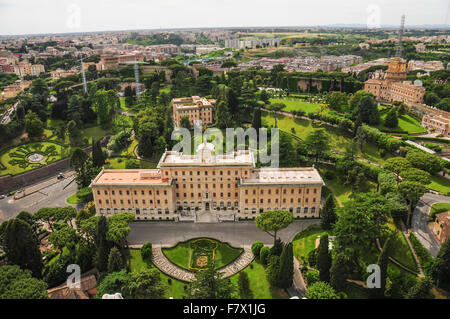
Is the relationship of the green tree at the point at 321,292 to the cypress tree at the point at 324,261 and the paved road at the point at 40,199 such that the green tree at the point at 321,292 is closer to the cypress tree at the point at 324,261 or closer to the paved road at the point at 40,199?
the cypress tree at the point at 324,261

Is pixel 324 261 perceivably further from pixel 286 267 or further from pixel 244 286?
pixel 244 286

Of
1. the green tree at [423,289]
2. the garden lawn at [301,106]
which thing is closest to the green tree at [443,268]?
the green tree at [423,289]

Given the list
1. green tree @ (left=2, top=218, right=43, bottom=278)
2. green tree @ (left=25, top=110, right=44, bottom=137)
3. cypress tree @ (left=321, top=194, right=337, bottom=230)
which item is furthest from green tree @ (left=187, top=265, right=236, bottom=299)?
green tree @ (left=25, top=110, right=44, bottom=137)

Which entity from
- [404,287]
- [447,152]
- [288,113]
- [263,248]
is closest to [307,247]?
[263,248]

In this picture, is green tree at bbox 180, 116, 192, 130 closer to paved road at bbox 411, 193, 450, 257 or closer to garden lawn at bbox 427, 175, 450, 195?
paved road at bbox 411, 193, 450, 257
